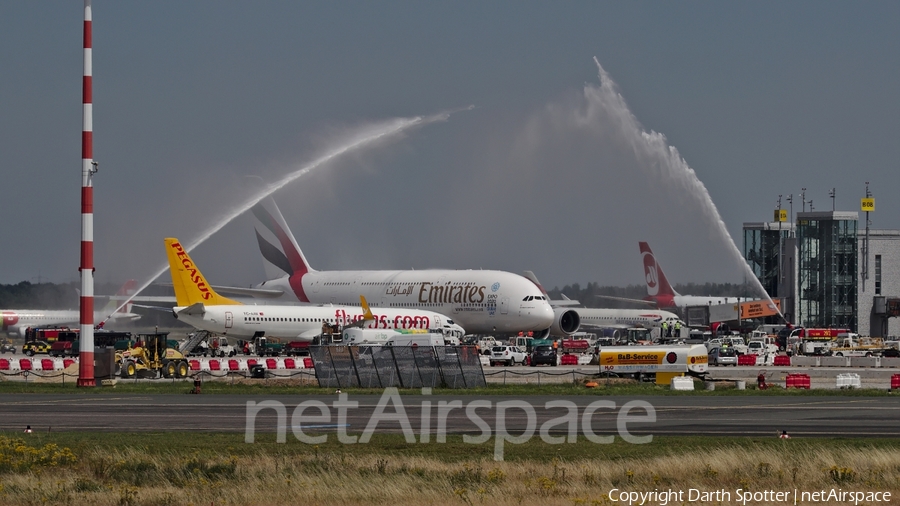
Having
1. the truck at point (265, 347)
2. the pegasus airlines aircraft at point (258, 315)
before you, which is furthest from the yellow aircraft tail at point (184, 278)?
the truck at point (265, 347)

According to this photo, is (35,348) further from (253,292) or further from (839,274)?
(839,274)

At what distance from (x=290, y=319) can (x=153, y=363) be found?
29.5 m

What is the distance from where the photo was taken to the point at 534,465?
24938mm

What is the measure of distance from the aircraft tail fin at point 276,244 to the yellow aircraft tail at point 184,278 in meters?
39.6

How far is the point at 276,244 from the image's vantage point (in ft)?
461

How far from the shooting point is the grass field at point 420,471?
2139 cm

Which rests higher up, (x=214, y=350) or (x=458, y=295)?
(x=458, y=295)

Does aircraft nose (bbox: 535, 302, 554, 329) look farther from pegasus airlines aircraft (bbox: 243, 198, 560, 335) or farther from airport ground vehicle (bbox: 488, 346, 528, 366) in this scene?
airport ground vehicle (bbox: 488, 346, 528, 366)

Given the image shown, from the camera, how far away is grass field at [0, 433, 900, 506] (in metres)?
21.4

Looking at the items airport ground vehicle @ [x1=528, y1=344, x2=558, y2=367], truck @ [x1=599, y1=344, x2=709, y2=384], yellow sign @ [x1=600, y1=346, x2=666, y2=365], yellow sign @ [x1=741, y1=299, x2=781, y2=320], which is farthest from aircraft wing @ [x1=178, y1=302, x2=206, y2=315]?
yellow sign @ [x1=741, y1=299, x2=781, y2=320]

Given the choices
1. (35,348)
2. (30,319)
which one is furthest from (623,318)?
(35,348)

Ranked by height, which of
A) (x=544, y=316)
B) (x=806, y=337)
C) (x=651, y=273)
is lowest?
(x=806, y=337)

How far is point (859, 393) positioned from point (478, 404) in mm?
20239

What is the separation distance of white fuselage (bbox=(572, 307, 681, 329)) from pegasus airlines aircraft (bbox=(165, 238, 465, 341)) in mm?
66255
